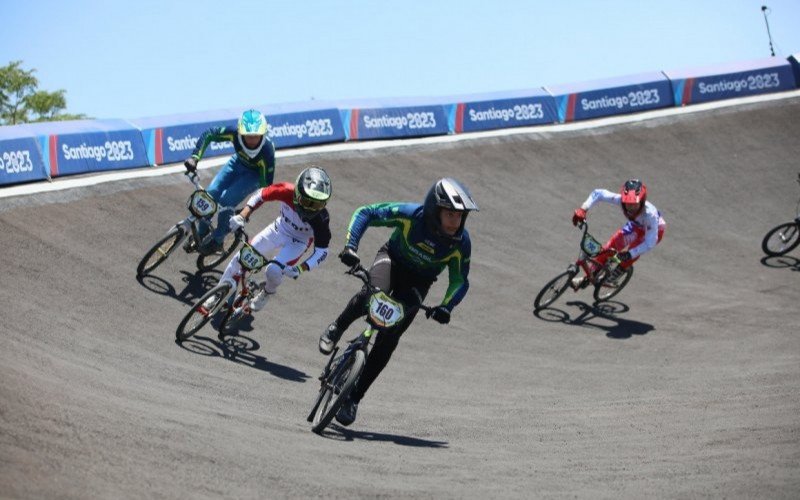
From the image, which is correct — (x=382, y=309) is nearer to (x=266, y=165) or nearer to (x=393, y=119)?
(x=266, y=165)

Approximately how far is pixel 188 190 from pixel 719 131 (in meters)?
18.7

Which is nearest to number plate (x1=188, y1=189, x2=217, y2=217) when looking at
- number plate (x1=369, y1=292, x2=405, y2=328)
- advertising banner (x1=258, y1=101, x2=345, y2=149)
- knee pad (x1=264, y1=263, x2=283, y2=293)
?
knee pad (x1=264, y1=263, x2=283, y2=293)

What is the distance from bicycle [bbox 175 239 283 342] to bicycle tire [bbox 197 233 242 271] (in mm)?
2377

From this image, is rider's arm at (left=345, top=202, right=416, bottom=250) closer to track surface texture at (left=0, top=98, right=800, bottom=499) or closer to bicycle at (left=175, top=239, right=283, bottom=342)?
track surface texture at (left=0, top=98, right=800, bottom=499)

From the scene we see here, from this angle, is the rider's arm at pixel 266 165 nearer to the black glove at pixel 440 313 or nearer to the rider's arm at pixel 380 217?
the rider's arm at pixel 380 217

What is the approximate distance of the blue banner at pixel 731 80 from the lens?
110 ft

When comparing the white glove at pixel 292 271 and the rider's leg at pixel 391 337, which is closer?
the rider's leg at pixel 391 337

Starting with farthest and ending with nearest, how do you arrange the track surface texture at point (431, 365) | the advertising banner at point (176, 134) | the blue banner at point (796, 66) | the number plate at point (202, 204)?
the blue banner at point (796, 66)
the advertising banner at point (176, 134)
the number plate at point (202, 204)
the track surface texture at point (431, 365)

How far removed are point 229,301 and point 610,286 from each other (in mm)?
7767

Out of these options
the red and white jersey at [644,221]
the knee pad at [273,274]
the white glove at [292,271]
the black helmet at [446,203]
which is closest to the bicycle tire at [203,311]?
the knee pad at [273,274]

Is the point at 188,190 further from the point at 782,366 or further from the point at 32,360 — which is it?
the point at 782,366

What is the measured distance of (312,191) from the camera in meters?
11.9

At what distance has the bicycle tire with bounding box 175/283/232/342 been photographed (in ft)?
39.7

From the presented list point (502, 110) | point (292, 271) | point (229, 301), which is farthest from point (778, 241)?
point (229, 301)
